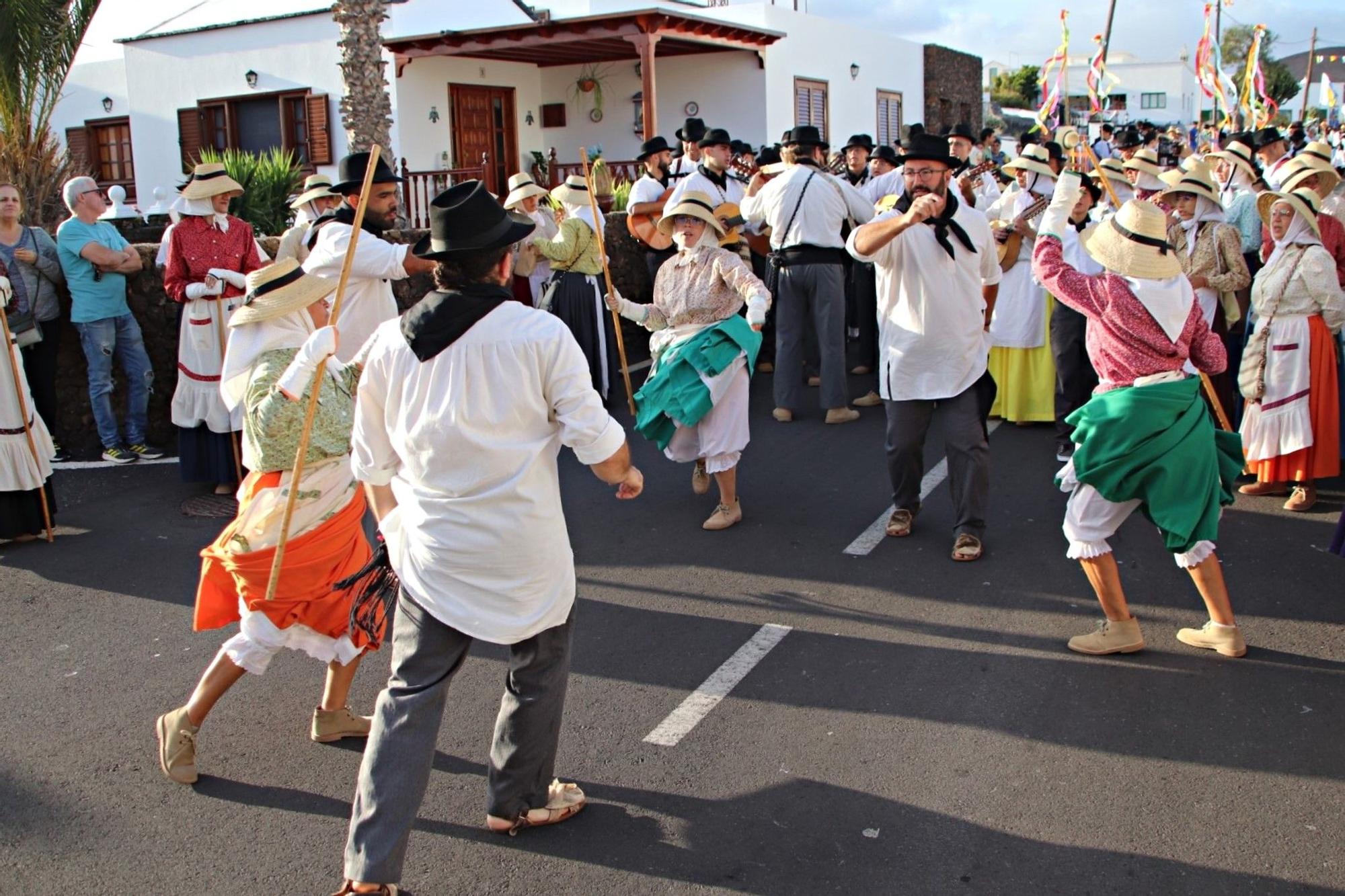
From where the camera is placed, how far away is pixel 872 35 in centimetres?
2622

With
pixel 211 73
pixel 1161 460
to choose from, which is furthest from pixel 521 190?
pixel 211 73

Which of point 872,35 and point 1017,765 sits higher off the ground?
point 872,35

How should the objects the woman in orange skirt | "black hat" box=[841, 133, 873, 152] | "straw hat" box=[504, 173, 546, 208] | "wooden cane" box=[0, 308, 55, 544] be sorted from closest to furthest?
the woman in orange skirt
"wooden cane" box=[0, 308, 55, 544]
"straw hat" box=[504, 173, 546, 208]
"black hat" box=[841, 133, 873, 152]

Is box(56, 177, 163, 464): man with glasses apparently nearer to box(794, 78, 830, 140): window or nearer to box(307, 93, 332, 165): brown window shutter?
box(307, 93, 332, 165): brown window shutter

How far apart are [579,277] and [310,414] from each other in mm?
6399

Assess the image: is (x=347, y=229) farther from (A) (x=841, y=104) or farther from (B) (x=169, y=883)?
(A) (x=841, y=104)

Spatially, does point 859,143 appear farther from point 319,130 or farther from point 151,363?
point 319,130

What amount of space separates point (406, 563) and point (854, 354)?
8.84 m

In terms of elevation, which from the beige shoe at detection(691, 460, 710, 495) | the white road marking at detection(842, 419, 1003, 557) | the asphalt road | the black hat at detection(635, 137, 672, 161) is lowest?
the asphalt road

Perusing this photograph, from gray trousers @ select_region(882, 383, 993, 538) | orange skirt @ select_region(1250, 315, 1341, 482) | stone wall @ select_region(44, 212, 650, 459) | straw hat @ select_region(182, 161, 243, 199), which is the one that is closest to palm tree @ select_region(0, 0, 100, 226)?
stone wall @ select_region(44, 212, 650, 459)

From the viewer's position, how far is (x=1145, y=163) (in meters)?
8.24

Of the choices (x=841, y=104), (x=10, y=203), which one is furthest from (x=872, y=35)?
(x=10, y=203)

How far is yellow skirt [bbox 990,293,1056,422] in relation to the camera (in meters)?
8.63

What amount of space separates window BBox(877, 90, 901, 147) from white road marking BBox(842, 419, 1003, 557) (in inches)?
799
